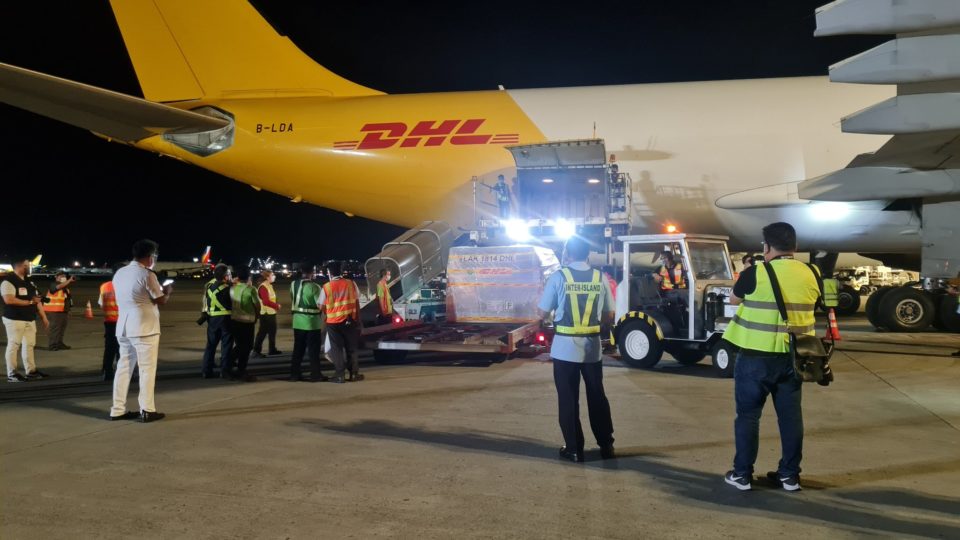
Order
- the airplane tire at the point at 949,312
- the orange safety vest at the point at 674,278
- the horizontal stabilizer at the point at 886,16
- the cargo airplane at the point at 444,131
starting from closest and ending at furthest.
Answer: the horizontal stabilizer at the point at 886,16 → the orange safety vest at the point at 674,278 → the cargo airplane at the point at 444,131 → the airplane tire at the point at 949,312

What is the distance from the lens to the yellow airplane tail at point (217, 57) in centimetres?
1630

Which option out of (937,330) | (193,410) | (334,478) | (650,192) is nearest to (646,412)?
(334,478)

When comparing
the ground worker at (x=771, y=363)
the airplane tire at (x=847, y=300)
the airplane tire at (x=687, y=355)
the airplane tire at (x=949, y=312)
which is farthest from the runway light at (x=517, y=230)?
the airplane tire at (x=847, y=300)

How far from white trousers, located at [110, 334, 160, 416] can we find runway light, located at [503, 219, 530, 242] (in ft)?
22.9

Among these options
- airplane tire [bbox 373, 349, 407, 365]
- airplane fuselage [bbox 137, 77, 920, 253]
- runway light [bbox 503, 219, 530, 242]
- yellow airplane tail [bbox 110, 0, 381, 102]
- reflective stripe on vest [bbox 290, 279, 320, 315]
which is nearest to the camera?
reflective stripe on vest [bbox 290, 279, 320, 315]

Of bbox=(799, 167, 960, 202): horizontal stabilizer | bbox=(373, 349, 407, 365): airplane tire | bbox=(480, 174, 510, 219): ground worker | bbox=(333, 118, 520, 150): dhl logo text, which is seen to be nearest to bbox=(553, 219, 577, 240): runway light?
bbox=(480, 174, 510, 219): ground worker

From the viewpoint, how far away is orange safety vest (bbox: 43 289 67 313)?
11672mm

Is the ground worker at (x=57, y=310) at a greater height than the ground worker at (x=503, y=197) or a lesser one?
lesser

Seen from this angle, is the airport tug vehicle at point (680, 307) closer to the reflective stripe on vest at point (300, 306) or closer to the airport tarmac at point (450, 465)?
the airport tarmac at point (450, 465)

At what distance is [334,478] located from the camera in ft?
15.0

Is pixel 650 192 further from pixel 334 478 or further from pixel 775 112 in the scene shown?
pixel 334 478

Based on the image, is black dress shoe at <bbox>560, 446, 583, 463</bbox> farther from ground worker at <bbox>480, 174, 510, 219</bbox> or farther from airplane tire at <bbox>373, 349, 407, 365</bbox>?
ground worker at <bbox>480, 174, 510, 219</bbox>

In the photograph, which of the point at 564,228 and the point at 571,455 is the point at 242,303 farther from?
the point at 564,228

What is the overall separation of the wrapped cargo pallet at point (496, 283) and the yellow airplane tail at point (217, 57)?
7741 mm
